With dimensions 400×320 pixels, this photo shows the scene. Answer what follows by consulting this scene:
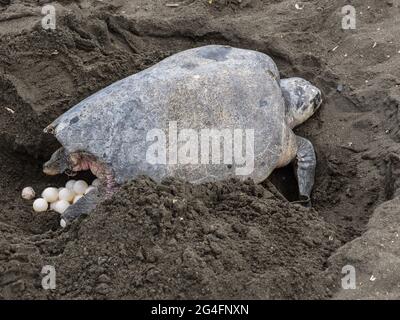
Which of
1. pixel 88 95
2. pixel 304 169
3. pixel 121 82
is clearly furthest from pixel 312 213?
pixel 88 95

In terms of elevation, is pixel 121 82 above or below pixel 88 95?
above

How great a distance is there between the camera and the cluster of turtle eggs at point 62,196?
337 cm

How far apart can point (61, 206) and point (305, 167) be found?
1.31 metres

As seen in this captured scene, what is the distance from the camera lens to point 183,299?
8.07 ft

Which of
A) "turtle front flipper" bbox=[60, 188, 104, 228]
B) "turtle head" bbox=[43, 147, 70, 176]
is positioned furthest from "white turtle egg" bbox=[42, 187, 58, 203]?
"turtle front flipper" bbox=[60, 188, 104, 228]

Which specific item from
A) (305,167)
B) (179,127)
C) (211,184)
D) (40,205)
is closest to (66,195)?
(40,205)

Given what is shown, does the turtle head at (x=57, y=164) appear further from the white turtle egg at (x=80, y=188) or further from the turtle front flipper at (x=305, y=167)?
the turtle front flipper at (x=305, y=167)

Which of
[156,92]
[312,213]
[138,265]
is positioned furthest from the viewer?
[156,92]

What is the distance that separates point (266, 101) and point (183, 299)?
1385mm

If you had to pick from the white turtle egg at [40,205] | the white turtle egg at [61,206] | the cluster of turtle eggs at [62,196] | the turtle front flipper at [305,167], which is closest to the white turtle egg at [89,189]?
the cluster of turtle eggs at [62,196]

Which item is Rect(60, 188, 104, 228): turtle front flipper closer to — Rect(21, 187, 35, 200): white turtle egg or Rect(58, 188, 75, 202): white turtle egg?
Rect(58, 188, 75, 202): white turtle egg

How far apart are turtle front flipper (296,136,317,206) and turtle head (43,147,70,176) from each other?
1228mm
